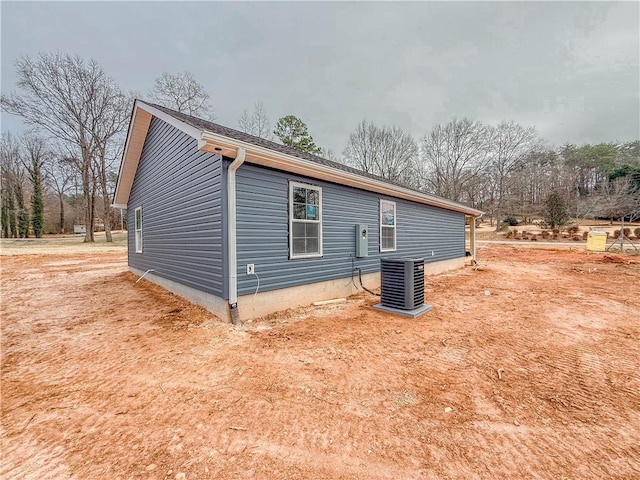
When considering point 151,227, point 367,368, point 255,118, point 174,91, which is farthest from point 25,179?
point 367,368

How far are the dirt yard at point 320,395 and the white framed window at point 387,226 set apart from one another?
9.32 ft

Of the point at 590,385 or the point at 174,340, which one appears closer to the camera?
the point at 590,385

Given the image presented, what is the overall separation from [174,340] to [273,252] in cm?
200

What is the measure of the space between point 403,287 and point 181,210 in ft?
16.1

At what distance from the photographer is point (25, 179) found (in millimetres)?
25828

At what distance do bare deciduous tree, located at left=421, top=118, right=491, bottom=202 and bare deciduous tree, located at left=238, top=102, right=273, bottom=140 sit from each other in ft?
60.1

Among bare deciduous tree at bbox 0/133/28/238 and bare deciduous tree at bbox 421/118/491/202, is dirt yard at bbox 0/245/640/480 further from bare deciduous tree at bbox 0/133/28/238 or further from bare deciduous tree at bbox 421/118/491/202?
bare deciduous tree at bbox 0/133/28/238

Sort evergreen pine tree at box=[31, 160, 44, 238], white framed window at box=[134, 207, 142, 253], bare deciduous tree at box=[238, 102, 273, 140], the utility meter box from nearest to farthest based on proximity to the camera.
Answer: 1. white framed window at box=[134, 207, 142, 253]
2. the utility meter box
3. bare deciduous tree at box=[238, 102, 273, 140]
4. evergreen pine tree at box=[31, 160, 44, 238]

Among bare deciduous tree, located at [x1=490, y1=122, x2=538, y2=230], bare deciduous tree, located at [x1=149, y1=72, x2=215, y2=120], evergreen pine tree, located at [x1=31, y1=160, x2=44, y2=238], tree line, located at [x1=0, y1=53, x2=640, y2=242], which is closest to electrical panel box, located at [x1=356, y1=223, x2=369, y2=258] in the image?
tree line, located at [x1=0, y1=53, x2=640, y2=242]

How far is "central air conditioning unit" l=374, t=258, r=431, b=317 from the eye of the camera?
488 centimetres

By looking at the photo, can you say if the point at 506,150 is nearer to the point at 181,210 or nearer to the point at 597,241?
the point at 597,241

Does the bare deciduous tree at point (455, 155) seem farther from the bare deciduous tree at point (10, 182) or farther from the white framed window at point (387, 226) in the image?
the bare deciduous tree at point (10, 182)

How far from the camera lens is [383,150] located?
1088 inches

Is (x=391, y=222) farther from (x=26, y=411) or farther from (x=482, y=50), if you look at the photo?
(x=482, y=50)
